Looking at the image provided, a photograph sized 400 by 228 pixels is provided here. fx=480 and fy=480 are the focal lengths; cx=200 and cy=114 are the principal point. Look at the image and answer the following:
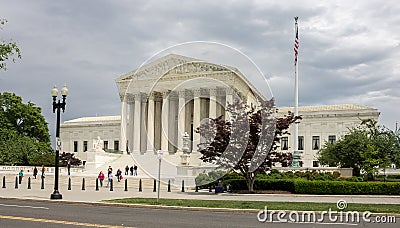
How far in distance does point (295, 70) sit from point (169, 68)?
33.7 metres

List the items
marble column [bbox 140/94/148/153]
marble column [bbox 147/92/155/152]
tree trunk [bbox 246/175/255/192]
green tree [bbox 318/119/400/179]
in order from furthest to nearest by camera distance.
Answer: marble column [bbox 140/94/148/153], marble column [bbox 147/92/155/152], green tree [bbox 318/119/400/179], tree trunk [bbox 246/175/255/192]

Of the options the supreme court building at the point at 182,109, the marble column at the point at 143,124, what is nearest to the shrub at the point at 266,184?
the supreme court building at the point at 182,109

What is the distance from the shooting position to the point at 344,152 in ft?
163

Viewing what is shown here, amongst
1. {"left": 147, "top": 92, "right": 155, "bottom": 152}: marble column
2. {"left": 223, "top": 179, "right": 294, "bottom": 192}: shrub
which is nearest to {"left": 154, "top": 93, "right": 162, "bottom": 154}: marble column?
{"left": 147, "top": 92, "right": 155, "bottom": 152}: marble column

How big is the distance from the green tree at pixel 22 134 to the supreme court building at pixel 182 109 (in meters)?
13.2

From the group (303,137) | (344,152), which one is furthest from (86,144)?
(344,152)

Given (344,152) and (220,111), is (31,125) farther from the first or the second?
(344,152)

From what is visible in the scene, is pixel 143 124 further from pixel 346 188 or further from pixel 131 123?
pixel 346 188

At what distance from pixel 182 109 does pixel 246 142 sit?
46626 millimetres

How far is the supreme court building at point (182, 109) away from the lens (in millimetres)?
73688

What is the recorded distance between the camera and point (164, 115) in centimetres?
7694

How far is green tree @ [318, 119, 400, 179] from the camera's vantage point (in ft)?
148

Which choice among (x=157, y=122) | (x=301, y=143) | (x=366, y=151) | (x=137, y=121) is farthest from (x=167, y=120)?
(x=366, y=151)

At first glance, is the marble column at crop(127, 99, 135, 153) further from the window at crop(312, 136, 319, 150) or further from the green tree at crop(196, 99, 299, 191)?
the green tree at crop(196, 99, 299, 191)
